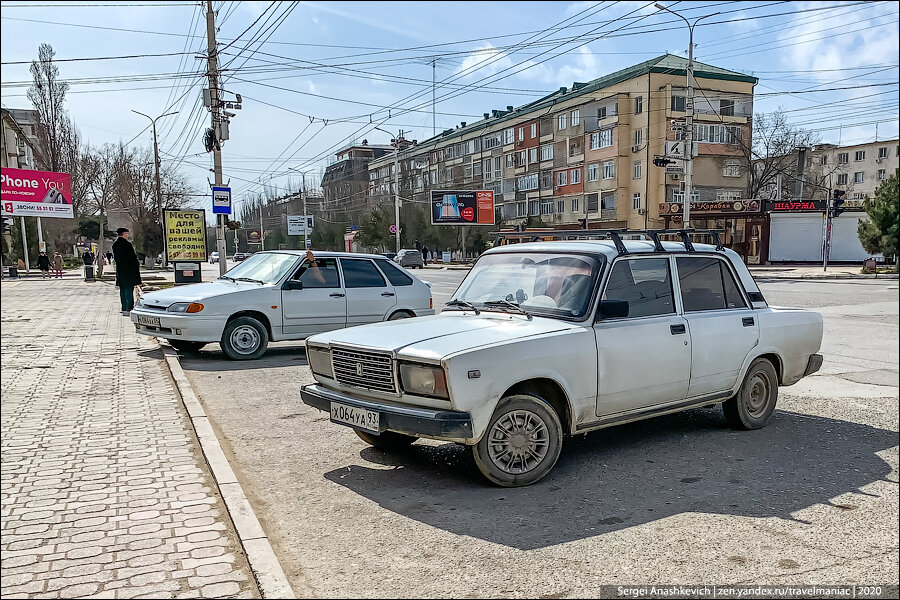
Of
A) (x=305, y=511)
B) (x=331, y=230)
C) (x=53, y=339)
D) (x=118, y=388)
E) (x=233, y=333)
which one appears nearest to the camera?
(x=305, y=511)

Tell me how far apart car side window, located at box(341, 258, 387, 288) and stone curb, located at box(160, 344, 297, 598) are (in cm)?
447

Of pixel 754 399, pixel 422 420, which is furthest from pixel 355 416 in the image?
pixel 754 399

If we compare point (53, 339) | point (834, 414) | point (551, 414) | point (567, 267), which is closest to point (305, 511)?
point (551, 414)

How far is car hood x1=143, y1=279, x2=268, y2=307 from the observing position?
980 centimetres

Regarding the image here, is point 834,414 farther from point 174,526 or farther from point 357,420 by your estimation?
point 174,526

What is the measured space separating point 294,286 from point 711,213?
41685 millimetres

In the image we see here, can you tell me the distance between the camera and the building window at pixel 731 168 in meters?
52.3

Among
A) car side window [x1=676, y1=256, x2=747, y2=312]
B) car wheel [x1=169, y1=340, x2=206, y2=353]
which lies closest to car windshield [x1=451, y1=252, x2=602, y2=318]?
car side window [x1=676, y1=256, x2=747, y2=312]

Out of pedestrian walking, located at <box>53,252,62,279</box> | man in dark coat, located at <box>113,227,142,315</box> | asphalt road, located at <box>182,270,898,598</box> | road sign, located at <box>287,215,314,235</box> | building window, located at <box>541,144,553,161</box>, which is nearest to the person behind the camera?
asphalt road, located at <box>182,270,898,598</box>

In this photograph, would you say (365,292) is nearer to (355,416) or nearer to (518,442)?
(355,416)

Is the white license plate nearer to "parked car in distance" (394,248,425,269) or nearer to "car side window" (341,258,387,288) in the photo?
"car side window" (341,258,387,288)

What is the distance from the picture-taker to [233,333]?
993cm

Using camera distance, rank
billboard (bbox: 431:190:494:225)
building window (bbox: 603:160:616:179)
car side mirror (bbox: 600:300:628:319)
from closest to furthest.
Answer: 1. car side mirror (bbox: 600:300:628:319)
2. building window (bbox: 603:160:616:179)
3. billboard (bbox: 431:190:494:225)

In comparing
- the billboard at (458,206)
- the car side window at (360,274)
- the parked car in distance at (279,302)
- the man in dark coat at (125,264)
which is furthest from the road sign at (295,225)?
the car side window at (360,274)
